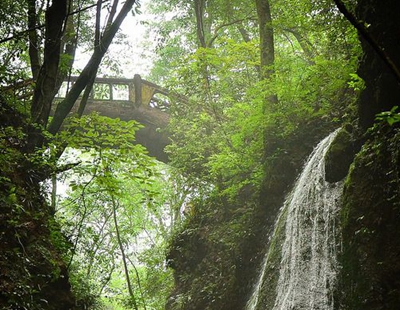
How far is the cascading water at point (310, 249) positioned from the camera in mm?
5672

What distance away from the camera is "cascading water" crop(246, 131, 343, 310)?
567cm

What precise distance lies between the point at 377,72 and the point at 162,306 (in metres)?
8.67

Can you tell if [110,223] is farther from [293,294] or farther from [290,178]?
[293,294]

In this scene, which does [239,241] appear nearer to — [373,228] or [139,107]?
[373,228]

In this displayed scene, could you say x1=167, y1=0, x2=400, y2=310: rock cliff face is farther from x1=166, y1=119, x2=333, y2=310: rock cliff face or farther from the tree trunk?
the tree trunk

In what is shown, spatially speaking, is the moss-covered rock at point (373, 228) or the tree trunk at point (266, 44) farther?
the tree trunk at point (266, 44)

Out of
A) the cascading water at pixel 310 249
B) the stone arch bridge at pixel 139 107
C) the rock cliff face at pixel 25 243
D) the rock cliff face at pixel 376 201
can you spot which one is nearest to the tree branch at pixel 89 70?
the rock cliff face at pixel 25 243

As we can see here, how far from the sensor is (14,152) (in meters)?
5.29

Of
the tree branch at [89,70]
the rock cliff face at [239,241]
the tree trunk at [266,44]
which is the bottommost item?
the rock cliff face at [239,241]

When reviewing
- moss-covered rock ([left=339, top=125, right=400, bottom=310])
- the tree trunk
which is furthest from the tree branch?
the tree trunk

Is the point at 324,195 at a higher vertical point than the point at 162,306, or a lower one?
higher

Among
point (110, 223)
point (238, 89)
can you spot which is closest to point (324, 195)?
point (238, 89)

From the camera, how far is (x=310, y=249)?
20.4 feet

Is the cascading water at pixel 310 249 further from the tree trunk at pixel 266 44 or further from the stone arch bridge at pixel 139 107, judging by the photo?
the stone arch bridge at pixel 139 107
